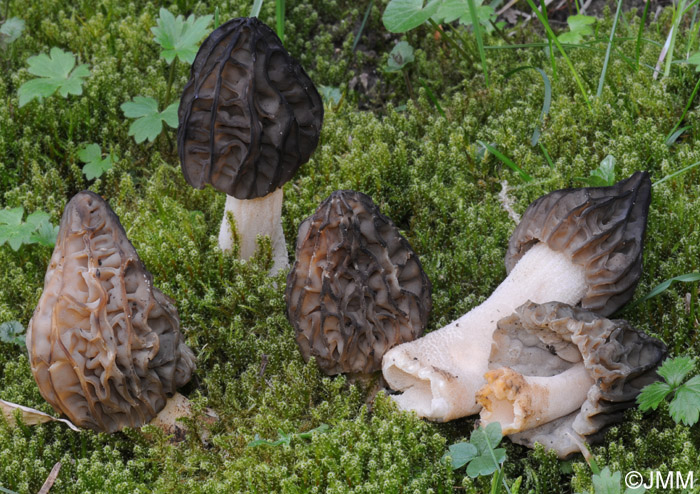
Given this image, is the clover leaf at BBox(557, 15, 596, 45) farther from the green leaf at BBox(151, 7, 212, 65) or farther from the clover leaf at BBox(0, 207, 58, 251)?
the clover leaf at BBox(0, 207, 58, 251)

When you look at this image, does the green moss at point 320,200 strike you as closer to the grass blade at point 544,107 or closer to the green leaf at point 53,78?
the grass blade at point 544,107

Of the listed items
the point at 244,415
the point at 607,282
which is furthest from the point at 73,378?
the point at 607,282

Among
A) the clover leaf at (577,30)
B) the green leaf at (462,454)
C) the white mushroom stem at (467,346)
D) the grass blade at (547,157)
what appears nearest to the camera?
the green leaf at (462,454)

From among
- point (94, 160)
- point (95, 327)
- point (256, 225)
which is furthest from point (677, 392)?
point (94, 160)

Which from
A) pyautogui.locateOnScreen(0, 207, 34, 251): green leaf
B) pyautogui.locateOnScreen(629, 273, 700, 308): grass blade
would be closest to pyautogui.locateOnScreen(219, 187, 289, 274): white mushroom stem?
pyautogui.locateOnScreen(0, 207, 34, 251): green leaf

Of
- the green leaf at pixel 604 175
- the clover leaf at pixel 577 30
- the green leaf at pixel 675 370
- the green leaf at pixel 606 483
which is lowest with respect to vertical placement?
the green leaf at pixel 606 483

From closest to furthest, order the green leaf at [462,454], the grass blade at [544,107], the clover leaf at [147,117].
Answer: the green leaf at [462,454] → the clover leaf at [147,117] → the grass blade at [544,107]

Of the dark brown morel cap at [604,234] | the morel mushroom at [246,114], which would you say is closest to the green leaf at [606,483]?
the dark brown morel cap at [604,234]
